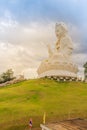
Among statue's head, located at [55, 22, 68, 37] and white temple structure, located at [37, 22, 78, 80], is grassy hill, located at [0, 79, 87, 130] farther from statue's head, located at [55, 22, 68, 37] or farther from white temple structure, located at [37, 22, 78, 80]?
statue's head, located at [55, 22, 68, 37]

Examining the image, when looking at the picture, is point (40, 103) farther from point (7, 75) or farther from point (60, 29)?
point (7, 75)

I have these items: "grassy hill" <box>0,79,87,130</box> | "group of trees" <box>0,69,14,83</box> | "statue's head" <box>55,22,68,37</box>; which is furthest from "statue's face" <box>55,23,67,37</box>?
"group of trees" <box>0,69,14,83</box>

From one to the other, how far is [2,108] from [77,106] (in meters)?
12.7

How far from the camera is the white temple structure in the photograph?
74325 mm

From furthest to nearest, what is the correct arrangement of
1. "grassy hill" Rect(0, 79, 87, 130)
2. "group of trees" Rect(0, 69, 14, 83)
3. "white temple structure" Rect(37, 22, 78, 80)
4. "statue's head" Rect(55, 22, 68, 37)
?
"group of trees" Rect(0, 69, 14, 83) → "statue's head" Rect(55, 22, 68, 37) → "white temple structure" Rect(37, 22, 78, 80) → "grassy hill" Rect(0, 79, 87, 130)

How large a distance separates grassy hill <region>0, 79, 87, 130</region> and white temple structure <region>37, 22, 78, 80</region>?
14.2 ft

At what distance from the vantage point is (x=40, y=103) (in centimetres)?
5250

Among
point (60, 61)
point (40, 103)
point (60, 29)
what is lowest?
point (40, 103)

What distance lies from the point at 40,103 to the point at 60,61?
25.7 metres

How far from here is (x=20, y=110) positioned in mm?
46875

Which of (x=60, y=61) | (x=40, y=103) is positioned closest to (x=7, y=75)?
(x=60, y=61)

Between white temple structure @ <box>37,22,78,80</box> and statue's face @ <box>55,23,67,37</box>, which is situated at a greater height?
statue's face @ <box>55,23,67,37</box>

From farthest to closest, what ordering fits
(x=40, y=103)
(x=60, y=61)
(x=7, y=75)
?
(x=7, y=75), (x=60, y=61), (x=40, y=103)

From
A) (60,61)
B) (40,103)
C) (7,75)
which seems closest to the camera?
(40,103)
